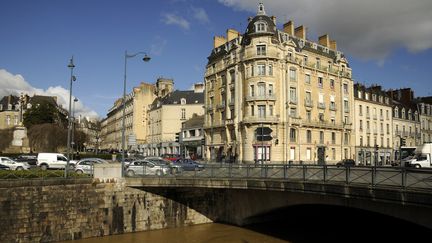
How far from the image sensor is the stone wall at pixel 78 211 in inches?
804

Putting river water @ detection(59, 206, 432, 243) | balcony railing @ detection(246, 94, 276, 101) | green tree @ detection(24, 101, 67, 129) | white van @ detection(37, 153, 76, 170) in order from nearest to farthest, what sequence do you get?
1. river water @ detection(59, 206, 432, 243)
2. white van @ detection(37, 153, 76, 170)
3. balcony railing @ detection(246, 94, 276, 101)
4. green tree @ detection(24, 101, 67, 129)

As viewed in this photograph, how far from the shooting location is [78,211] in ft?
73.0

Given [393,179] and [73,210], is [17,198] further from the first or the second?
[393,179]

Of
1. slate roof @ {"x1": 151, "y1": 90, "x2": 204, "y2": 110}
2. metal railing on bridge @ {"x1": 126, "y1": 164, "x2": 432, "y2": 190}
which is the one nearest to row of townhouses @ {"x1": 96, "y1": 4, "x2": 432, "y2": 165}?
slate roof @ {"x1": 151, "y1": 90, "x2": 204, "y2": 110}

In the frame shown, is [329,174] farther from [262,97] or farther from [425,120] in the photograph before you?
[425,120]

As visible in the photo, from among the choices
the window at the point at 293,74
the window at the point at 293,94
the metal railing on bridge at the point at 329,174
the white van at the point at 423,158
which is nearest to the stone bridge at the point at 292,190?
the metal railing on bridge at the point at 329,174

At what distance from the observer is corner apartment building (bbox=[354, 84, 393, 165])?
63.3 metres

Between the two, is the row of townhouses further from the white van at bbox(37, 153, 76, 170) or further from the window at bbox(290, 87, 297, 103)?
the white van at bbox(37, 153, 76, 170)

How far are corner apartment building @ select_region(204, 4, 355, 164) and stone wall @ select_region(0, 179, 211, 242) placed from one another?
21.2 meters

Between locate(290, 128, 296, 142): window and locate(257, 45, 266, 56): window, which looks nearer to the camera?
locate(257, 45, 266, 56): window

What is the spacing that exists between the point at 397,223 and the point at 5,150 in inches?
2086

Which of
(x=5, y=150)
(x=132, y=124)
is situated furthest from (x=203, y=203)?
(x=132, y=124)

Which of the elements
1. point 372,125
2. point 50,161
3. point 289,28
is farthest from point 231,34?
point 50,161

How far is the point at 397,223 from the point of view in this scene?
24.6 meters
